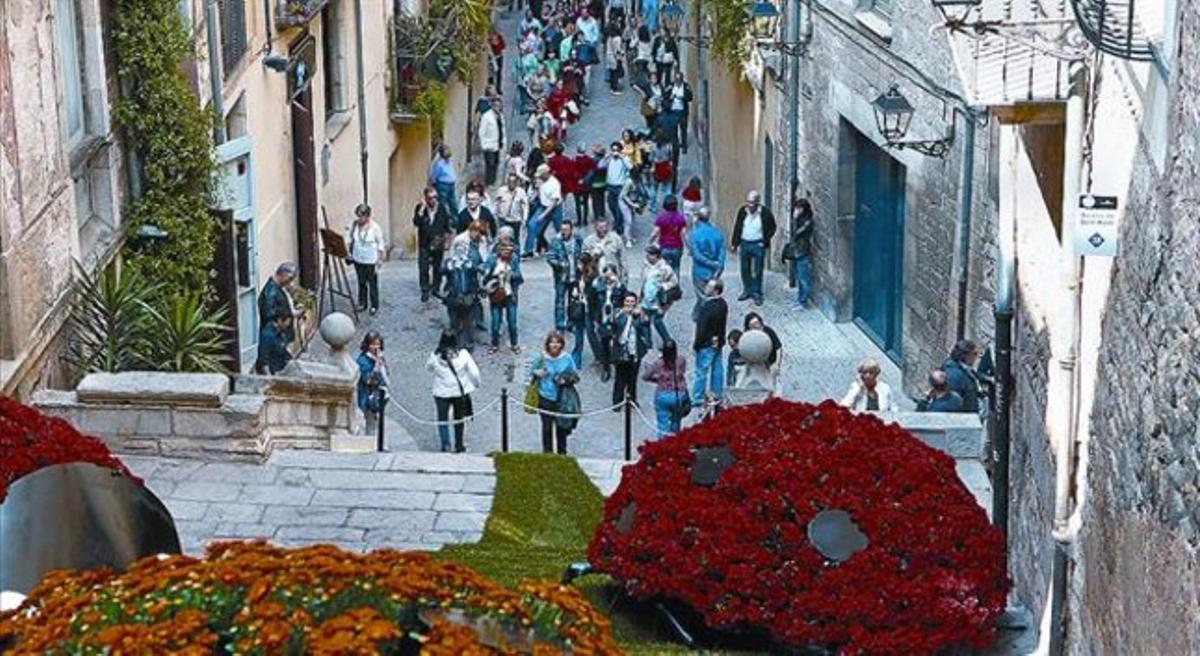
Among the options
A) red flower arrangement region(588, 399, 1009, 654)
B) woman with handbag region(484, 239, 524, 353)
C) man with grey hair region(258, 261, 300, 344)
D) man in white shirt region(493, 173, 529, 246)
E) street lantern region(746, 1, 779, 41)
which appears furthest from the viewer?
man in white shirt region(493, 173, 529, 246)

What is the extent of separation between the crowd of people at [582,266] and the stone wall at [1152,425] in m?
6.36

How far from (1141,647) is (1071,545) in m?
1.99

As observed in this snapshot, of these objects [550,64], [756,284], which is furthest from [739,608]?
[550,64]

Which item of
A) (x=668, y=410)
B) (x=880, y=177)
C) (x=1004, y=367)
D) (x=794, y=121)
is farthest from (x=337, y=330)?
(x=794, y=121)

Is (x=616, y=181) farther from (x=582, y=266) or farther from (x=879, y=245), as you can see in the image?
(x=582, y=266)

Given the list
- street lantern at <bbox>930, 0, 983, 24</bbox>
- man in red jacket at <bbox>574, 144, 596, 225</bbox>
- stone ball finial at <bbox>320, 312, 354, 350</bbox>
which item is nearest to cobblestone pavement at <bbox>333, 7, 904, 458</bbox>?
man in red jacket at <bbox>574, 144, 596, 225</bbox>

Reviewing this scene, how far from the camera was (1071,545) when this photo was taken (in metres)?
10.5

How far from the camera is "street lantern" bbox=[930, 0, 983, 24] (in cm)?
1284

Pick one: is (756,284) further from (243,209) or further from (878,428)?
(878,428)

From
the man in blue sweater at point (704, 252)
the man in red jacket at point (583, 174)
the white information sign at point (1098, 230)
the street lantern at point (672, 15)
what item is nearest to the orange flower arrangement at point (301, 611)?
the white information sign at point (1098, 230)

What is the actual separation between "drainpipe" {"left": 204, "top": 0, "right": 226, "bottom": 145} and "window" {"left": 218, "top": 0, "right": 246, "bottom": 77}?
0.60m

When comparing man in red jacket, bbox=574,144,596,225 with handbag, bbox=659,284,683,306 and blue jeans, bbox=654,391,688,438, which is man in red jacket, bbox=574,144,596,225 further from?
blue jeans, bbox=654,391,688,438

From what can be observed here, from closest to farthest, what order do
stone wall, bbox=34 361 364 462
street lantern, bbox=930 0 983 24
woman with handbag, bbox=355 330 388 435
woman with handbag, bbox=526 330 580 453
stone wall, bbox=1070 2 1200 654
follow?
stone wall, bbox=1070 2 1200 654
street lantern, bbox=930 0 983 24
stone wall, bbox=34 361 364 462
woman with handbag, bbox=526 330 580 453
woman with handbag, bbox=355 330 388 435

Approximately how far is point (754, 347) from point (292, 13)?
9.21m
